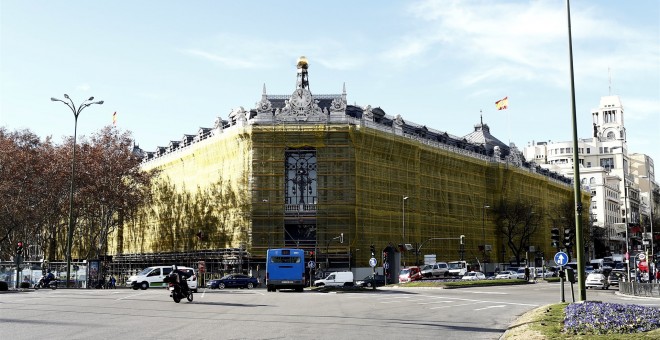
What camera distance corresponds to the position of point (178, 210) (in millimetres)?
88250

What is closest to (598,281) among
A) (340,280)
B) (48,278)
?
(340,280)

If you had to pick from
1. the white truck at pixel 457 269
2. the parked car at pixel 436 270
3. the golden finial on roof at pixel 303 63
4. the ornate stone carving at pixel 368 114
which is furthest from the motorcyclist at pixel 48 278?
the golden finial on roof at pixel 303 63

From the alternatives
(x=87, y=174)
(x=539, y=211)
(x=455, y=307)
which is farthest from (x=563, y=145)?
(x=455, y=307)

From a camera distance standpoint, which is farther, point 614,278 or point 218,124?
point 218,124

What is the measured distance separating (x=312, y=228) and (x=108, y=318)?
173 feet

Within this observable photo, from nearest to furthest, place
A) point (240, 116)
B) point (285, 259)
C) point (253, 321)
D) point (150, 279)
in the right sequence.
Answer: point (253, 321)
point (285, 259)
point (150, 279)
point (240, 116)

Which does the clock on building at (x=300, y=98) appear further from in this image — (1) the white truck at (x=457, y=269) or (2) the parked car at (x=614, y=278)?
(2) the parked car at (x=614, y=278)

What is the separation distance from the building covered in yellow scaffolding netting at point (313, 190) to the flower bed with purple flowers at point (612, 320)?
52.4m

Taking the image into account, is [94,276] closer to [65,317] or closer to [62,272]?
[62,272]

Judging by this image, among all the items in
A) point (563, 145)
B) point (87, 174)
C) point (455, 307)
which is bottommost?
point (455, 307)

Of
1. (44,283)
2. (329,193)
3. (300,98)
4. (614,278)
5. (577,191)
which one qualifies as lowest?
(614,278)

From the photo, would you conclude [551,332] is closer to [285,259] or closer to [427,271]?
[285,259]

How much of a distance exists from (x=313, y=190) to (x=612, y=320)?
5941 centimetres

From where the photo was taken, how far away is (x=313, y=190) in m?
75.6
